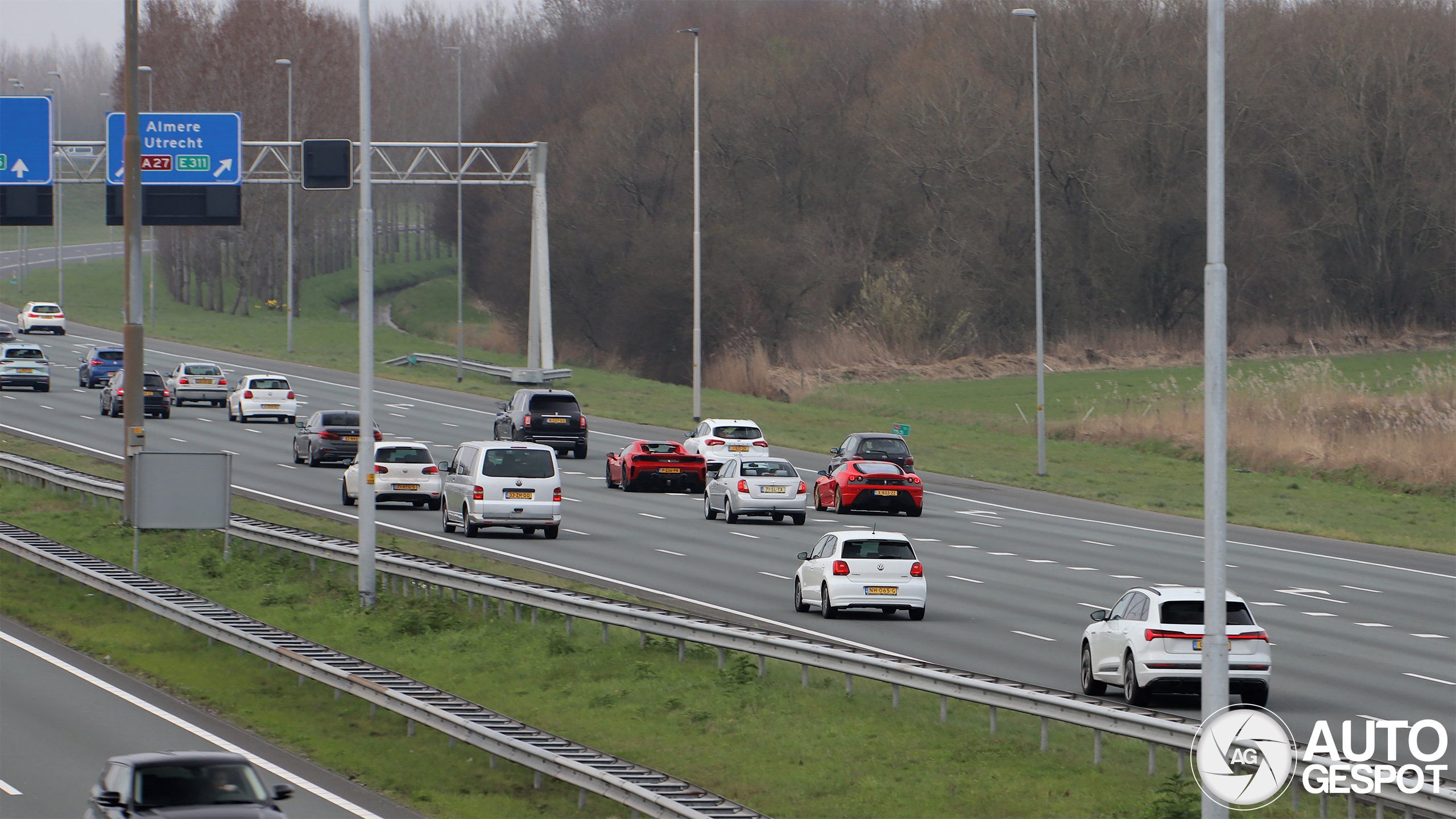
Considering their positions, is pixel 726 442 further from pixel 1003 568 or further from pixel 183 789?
pixel 183 789

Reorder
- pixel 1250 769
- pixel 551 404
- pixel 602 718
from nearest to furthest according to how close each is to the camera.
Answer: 1. pixel 1250 769
2. pixel 602 718
3. pixel 551 404

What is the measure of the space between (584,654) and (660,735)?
12.3 feet

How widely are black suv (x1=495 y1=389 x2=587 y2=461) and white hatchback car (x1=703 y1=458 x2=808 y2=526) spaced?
12.1 meters

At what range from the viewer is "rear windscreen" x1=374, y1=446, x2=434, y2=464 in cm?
3647

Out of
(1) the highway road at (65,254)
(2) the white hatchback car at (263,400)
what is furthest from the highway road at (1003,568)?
(1) the highway road at (65,254)

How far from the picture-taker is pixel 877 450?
42.0 metres

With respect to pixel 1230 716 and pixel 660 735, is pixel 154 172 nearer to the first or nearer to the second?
pixel 660 735

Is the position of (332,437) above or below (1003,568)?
above

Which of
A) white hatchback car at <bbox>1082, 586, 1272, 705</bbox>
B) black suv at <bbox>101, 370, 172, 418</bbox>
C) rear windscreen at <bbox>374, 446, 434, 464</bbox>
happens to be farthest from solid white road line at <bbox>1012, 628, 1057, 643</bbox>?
black suv at <bbox>101, 370, 172, 418</bbox>

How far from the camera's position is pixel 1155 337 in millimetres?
78812

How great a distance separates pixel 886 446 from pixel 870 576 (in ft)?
58.3

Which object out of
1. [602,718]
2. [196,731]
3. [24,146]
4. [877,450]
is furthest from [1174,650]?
[24,146]

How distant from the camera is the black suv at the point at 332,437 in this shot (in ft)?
144

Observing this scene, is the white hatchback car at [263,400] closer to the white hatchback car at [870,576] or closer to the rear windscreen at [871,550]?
the white hatchback car at [870,576]
